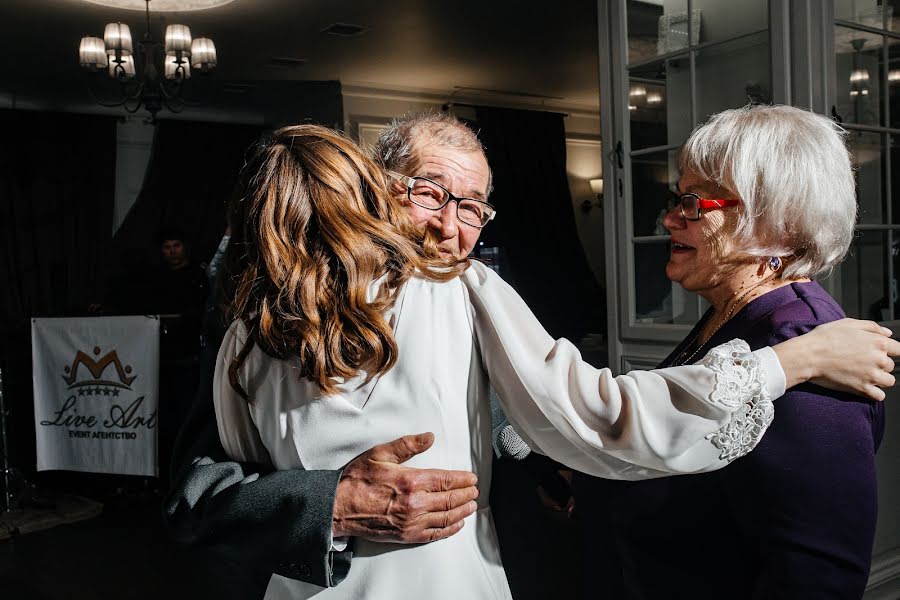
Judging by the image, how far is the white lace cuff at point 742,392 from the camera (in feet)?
3.25

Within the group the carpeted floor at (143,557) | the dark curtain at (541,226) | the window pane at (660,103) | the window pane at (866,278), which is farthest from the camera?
the dark curtain at (541,226)

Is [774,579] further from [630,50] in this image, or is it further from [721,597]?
[630,50]

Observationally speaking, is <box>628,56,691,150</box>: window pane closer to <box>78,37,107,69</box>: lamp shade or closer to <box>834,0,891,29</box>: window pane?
<box>834,0,891,29</box>: window pane

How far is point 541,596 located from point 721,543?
2.25 meters

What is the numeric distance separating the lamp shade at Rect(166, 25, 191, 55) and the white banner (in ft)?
6.47

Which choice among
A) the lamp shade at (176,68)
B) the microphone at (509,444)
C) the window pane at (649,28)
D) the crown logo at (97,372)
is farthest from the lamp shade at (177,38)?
the microphone at (509,444)

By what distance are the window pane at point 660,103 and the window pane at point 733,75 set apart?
77mm

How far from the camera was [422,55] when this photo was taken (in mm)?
7516

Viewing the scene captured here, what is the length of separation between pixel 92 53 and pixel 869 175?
4.86 m

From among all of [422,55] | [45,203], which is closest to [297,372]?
[422,55]

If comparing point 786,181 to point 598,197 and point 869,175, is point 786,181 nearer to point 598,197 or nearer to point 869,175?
point 869,175

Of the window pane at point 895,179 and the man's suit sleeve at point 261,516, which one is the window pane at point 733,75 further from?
the man's suit sleeve at point 261,516

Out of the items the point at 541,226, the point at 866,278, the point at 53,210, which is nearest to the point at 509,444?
the point at 866,278

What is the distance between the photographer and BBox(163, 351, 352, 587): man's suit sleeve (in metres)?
1.03
